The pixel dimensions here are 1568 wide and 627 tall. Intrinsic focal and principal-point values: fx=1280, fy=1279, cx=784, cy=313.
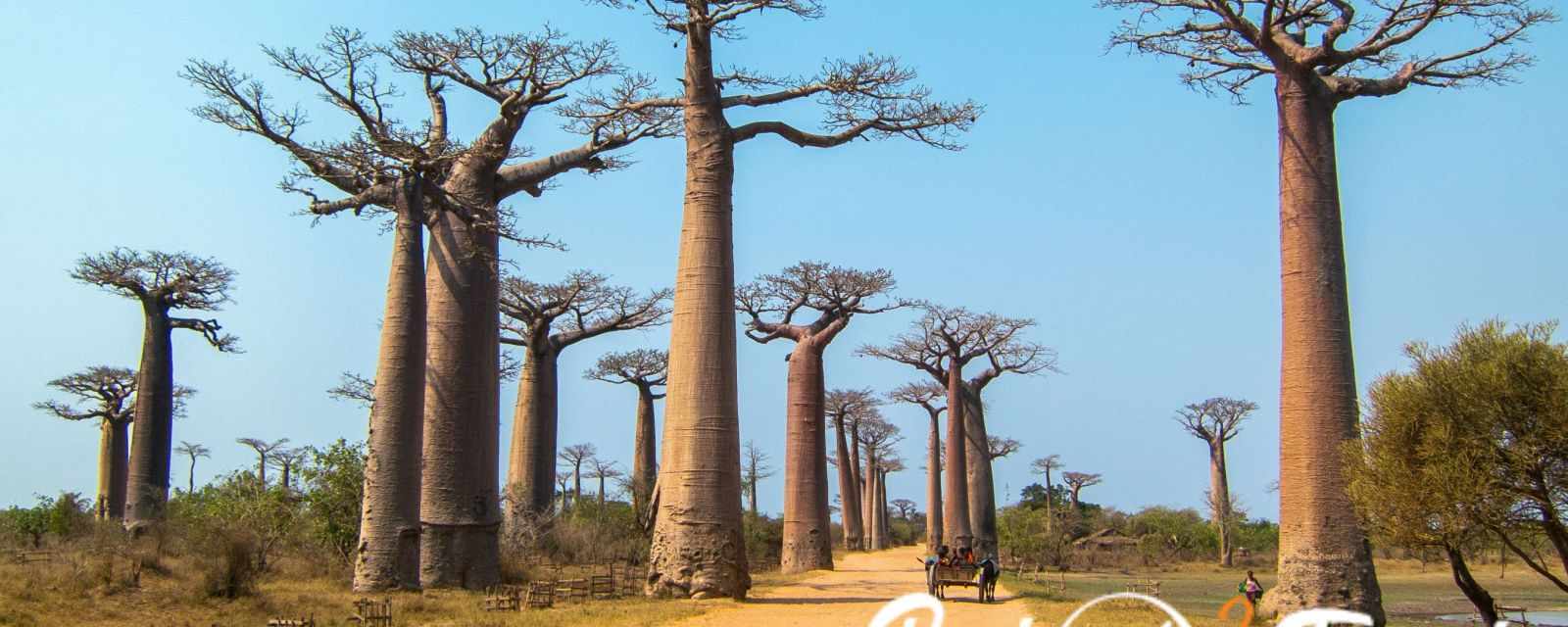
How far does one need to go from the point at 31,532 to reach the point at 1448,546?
25.2 m

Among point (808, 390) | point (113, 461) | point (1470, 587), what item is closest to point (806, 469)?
point (808, 390)

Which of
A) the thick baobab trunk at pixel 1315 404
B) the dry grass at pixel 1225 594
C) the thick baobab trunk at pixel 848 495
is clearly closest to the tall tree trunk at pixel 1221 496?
the dry grass at pixel 1225 594

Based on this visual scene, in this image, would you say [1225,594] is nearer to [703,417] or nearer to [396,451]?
[703,417]

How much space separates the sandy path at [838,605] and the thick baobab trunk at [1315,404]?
8.89ft

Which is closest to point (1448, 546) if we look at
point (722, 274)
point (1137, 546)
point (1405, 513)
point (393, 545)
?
point (1405, 513)

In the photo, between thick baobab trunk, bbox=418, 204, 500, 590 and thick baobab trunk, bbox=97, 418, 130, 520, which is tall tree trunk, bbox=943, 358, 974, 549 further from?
thick baobab trunk, bbox=97, 418, 130, 520

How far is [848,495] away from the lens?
3756 cm

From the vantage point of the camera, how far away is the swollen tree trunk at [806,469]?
22500 mm

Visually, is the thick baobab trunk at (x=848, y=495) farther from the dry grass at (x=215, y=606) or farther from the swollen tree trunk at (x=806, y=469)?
the dry grass at (x=215, y=606)

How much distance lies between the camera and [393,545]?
1293cm

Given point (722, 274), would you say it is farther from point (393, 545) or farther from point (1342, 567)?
point (1342, 567)

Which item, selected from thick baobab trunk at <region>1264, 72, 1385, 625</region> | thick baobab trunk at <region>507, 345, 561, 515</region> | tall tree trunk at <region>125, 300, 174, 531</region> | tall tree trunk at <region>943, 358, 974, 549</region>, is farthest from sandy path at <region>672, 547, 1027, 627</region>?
tall tree trunk at <region>125, 300, 174, 531</region>

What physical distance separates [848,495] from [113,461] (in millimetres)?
19216

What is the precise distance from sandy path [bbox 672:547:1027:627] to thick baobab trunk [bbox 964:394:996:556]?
→ 8486 mm
